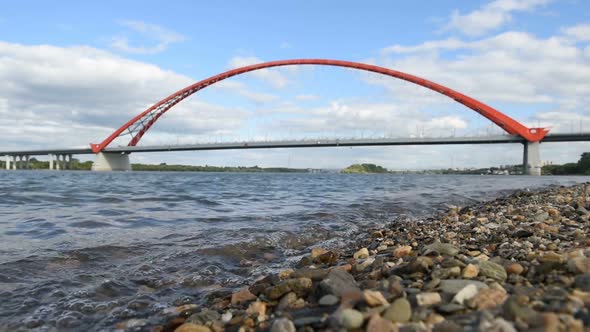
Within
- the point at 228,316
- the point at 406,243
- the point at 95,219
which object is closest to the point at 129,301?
the point at 228,316

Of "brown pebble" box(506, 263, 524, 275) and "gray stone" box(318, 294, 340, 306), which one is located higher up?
"brown pebble" box(506, 263, 524, 275)

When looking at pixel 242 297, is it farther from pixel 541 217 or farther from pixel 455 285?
pixel 541 217

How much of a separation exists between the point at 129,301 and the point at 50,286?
0.97 meters

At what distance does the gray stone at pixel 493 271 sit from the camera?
246cm

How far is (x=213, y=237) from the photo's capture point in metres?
6.24

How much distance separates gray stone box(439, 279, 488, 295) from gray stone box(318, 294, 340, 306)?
65 centimetres

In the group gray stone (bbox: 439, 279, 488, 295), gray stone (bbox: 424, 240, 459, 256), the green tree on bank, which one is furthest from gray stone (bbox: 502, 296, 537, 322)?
the green tree on bank

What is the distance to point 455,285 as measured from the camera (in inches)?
88.5

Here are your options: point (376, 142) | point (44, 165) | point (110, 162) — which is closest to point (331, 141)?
point (376, 142)

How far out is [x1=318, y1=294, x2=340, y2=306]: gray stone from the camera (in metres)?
2.41

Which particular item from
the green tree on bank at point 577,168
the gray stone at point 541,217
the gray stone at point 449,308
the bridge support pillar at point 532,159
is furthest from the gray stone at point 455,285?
the green tree on bank at point 577,168

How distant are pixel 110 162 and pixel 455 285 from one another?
76936 mm

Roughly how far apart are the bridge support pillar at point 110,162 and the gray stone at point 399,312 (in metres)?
75.0

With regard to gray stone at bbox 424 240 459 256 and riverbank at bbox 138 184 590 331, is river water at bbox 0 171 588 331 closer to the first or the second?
riverbank at bbox 138 184 590 331
